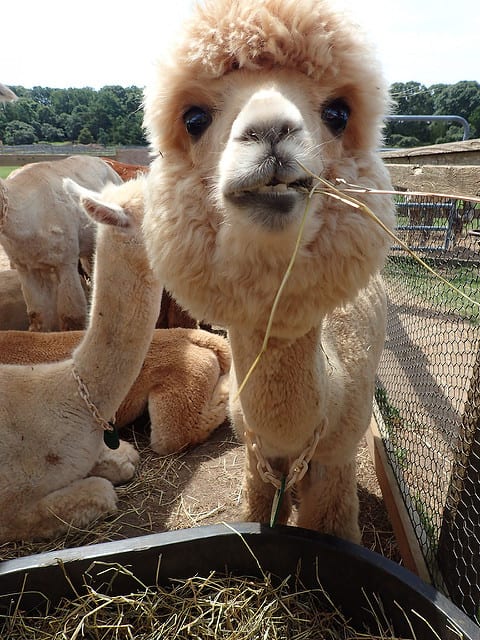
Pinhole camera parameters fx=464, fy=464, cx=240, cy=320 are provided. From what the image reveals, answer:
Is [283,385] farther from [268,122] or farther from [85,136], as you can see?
[85,136]

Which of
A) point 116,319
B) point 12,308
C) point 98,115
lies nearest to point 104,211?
point 116,319

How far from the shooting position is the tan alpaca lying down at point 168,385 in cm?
330

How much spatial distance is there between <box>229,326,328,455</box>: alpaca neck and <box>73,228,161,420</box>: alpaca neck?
1082 millimetres

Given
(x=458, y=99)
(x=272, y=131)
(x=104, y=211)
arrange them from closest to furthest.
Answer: (x=272, y=131)
(x=104, y=211)
(x=458, y=99)

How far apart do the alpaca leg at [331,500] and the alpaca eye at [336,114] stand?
1350mm

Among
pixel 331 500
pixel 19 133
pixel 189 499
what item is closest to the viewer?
pixel 331 500

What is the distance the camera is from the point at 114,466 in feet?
9.70

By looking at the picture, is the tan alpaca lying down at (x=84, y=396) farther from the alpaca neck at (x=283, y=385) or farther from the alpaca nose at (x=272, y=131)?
the alpaca nose at (x=272, y=131)

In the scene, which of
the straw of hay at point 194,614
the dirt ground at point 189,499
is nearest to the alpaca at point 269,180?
the straw of hay at point 194,614

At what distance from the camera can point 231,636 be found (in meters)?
1.78

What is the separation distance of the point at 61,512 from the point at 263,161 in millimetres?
2194

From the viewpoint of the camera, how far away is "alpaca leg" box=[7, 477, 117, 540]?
2439mm

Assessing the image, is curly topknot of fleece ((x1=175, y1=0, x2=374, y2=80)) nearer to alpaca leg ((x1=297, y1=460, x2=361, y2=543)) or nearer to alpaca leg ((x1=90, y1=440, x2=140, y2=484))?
alpaca leg ((x1=297, y1=460, x2=361, y2=543))

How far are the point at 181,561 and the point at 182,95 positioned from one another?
170 cm
